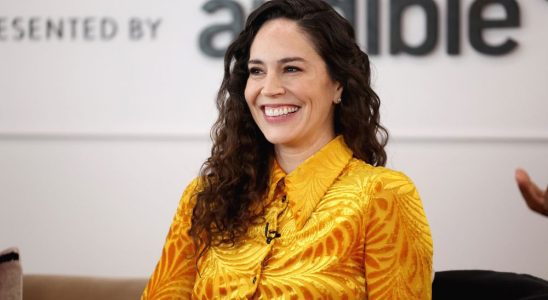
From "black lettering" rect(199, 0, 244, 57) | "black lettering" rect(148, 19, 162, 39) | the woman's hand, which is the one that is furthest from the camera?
"black lettering" rect(148, 19, 162, 39)

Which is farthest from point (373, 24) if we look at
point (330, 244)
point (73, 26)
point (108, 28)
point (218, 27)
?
point (330, 244)

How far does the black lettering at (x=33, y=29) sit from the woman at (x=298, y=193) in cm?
177

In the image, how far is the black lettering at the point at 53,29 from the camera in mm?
3672

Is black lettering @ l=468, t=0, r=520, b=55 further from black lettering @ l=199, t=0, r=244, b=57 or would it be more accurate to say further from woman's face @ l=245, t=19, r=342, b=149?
woman's face @ l=245, t=19, r=342, b=149

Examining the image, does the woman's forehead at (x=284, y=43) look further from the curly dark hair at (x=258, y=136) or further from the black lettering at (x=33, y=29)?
the black lettering at (x=33, y=29)

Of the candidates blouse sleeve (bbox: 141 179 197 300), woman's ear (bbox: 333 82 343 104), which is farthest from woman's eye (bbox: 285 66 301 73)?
blouse sleeve (bbox: 141 179 197 300)

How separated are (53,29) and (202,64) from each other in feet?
2.21

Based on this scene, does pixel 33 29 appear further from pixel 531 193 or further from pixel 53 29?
pixel 531 193

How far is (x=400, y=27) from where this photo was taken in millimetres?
3385

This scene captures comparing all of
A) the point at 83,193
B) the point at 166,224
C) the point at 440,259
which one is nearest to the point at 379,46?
the point at 440,259

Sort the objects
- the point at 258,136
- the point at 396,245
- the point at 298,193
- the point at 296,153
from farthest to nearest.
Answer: the point at 258,136, the point at 296,153, the point at 298,193, the point at 396,245

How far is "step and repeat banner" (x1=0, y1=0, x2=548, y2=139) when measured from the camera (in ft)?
10.9

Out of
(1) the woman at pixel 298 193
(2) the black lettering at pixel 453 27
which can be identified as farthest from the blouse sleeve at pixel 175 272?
(2) the black lettering at pixel 453 27

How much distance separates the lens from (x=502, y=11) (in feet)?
10.9
